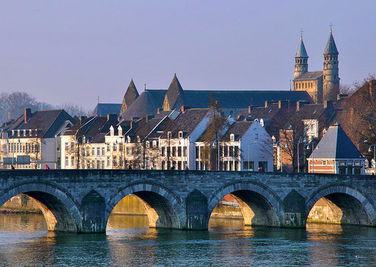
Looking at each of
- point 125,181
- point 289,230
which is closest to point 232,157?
point 289,230

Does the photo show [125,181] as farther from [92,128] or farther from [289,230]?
[92,128]

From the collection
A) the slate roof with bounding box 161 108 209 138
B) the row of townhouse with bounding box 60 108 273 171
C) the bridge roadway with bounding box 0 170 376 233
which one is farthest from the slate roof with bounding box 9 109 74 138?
the bridge roadway with bounding box 0 170 376 233

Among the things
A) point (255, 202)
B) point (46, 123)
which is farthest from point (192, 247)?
point (46, 123)

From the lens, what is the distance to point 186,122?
391 feet

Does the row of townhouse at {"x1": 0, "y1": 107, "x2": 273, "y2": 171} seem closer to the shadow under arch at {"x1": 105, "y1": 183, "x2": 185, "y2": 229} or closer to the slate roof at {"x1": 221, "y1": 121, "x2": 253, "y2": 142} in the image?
the slate roof at {"x1": 221, "y1": 121, "x2": 253, "y2": 142}

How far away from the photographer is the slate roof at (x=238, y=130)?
372 ft

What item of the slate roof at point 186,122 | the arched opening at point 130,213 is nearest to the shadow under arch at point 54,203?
the arched opening at point 130,213

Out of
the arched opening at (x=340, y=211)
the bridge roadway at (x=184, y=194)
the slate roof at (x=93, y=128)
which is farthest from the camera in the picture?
the slate roof at (x=93, y=128)

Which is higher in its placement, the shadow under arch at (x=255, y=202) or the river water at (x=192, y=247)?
the shadow under arch at (x=255, y=202)

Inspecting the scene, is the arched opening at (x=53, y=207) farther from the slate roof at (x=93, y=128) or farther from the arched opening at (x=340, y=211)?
the slate roof at (x=93, y=128)

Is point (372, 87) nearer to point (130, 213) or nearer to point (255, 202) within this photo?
point (130, 213)

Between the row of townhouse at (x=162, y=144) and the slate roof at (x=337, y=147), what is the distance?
51.3 ft

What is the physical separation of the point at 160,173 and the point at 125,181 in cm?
302

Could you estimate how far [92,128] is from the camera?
132500 mm
